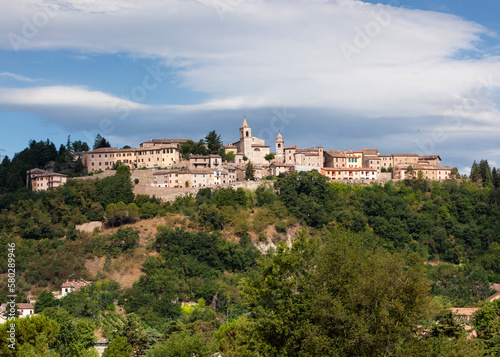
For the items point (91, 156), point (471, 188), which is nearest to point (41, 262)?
point (91, 156)

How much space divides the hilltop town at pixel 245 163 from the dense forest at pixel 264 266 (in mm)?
3289

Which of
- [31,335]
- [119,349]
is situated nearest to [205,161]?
[31,335]

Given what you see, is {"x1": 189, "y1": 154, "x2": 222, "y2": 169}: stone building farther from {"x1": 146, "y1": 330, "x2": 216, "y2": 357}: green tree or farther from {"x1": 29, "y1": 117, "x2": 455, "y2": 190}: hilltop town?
{"x1": 146, "y1": 330, "x2": 216, "y2": 357}: green tree

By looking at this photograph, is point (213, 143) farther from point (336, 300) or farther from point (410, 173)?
point (336, 300)

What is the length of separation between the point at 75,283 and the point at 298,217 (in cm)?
2457

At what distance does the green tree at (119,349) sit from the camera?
34.6 metres

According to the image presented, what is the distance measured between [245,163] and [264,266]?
53.2m

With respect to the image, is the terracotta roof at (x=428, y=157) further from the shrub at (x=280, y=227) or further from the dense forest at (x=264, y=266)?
the shrub at (x=280, y=227)

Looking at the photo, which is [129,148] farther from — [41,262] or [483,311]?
[483,311]

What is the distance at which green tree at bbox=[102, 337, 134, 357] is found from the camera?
1361 inches

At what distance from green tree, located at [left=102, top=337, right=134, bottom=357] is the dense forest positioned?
0.08m

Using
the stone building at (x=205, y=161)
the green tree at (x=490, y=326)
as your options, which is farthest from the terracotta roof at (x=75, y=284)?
the green tree at (x=490, y=326)

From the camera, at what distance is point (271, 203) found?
6956 cm

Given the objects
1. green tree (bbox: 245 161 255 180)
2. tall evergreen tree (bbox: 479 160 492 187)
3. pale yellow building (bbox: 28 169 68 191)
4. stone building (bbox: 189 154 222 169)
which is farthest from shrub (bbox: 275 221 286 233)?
tall evergreen tree (bbox: 479 160 492 187)
